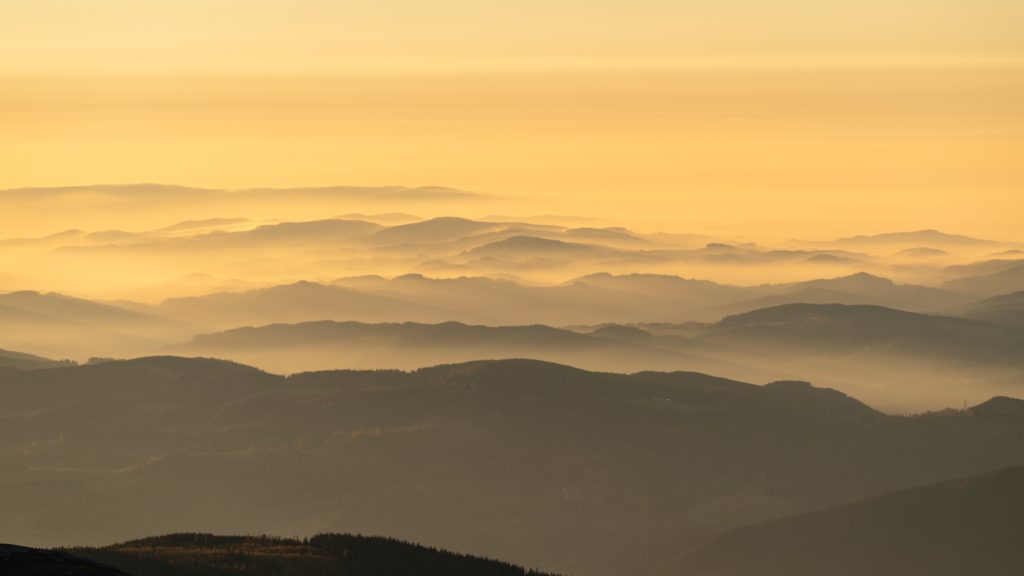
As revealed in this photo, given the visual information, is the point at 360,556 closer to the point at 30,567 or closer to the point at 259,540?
the point at 259,540

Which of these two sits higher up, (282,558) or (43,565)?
(282,558)

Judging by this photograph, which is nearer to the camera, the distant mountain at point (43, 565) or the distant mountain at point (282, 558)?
the distant mountain at point (43, 565)

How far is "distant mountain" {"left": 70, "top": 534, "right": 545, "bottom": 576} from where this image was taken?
104 meters

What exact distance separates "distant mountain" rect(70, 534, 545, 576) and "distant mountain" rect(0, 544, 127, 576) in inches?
1690

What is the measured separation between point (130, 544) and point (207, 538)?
5015 mm

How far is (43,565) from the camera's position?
50719 millimetres

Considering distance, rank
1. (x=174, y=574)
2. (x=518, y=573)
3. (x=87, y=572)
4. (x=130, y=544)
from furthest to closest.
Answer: (x=518, y=573), (x=130, y=544), (x=174, y=574), (x=87, y=572)

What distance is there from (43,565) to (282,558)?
58.1 m

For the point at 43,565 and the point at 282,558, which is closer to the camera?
the point at 43,565

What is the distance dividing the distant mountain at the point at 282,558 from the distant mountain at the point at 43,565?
42.9m

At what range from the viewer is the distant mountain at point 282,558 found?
341 ft

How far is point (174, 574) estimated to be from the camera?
10250 cm

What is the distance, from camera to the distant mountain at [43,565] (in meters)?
49.8

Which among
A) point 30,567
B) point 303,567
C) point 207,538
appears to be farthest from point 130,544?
point 30,567
